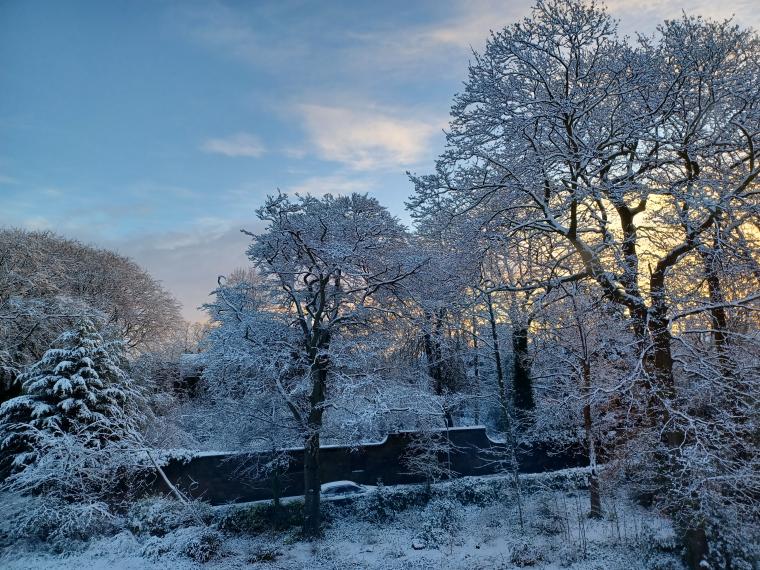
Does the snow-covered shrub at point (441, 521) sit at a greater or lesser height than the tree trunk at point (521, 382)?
lesser

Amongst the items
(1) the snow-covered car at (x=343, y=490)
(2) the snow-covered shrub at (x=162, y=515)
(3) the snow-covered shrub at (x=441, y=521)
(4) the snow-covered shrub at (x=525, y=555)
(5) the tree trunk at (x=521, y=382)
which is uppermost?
(5) the tree trunk at (x=521, y=382)

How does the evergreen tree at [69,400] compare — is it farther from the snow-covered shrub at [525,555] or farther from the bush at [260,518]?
the snow-covered shrub at [525,555]

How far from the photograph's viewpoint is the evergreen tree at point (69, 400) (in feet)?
35.9

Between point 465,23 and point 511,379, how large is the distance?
14.0m

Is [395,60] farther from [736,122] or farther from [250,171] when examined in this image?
[736,122]

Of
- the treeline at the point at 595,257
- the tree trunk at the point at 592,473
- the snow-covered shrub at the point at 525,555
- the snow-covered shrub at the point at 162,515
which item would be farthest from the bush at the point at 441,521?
the snow-covered shrub at the point at 162,515

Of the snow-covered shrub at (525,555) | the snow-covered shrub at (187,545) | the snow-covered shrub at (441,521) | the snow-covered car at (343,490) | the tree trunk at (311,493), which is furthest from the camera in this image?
the snow-covered car at (343,490)

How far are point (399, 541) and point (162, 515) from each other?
5869mm

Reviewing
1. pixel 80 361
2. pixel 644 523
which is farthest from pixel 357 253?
pixel 644 523

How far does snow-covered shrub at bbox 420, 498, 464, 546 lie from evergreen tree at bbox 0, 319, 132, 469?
831 centimetres

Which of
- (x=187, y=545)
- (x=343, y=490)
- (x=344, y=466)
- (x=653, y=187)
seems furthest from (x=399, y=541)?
(x=653, y=187)

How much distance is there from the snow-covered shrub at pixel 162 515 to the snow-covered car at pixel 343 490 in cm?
344

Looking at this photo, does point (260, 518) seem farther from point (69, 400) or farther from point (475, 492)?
point (475, 492)

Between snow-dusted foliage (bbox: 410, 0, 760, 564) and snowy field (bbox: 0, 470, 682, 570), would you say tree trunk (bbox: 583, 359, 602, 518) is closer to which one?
snowy field (bbox: 0, 470, 682, 570)
